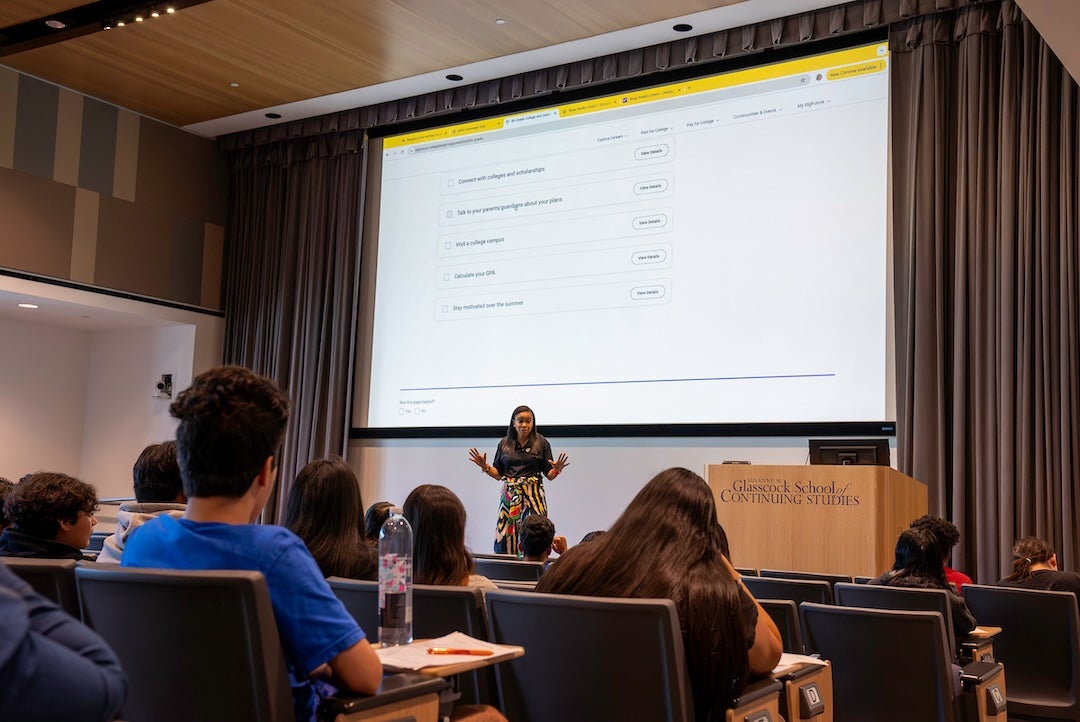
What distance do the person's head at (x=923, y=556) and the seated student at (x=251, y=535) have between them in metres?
2.14

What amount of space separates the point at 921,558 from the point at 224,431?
7.76 feet

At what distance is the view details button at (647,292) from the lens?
6867 millimetres

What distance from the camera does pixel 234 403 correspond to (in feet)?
5.21

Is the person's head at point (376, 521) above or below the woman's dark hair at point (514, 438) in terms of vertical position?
below

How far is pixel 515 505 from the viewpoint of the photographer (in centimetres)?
659

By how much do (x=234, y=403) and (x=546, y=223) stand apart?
5.97 m

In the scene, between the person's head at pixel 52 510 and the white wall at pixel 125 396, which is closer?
the person's head at pixel 52 510

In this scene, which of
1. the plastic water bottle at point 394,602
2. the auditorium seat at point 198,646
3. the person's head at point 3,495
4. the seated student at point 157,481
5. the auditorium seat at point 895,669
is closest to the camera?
the auditorium seat at point 198,646

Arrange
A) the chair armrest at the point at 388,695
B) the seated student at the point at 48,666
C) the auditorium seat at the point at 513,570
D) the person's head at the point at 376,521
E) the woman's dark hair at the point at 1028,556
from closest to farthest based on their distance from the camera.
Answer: the seated student at the point at 48,666 → the chair armrest at the point at 388,695 → the person's head at the point at 376,521 → the auditorium seat at the point at 513,570 → the woman's dark hair at the point at 1028,556

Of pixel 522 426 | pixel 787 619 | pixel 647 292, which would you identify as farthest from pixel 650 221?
pixel 787 619

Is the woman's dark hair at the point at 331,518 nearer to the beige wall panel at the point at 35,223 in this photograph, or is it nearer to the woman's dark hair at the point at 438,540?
the woman's dark hair at the point at 438,540

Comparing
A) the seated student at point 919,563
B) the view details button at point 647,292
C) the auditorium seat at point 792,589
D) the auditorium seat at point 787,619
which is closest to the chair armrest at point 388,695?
the auditorium seat at point 787,619

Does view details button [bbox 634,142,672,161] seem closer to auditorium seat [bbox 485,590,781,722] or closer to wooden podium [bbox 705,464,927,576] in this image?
wooden podium [bbox 705,464,927,576]

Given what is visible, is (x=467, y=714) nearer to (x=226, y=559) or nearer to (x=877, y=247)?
(x=226, y=559)
